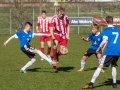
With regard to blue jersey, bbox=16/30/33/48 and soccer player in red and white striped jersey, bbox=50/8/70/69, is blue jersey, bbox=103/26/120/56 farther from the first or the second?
soccer player in red and white striped jersey, bbox=50/8/70/69

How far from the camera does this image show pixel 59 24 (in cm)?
1441

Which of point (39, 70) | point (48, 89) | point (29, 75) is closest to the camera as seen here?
point (48, 89)

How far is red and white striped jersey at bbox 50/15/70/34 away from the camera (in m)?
14.4

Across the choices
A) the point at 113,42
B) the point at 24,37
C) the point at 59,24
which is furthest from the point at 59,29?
the point at 113,42

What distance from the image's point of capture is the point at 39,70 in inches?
558

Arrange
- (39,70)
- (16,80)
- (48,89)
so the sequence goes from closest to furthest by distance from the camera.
→ (48,89) < (16,80) < (39,70)

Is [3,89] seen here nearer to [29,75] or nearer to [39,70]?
[29,75]

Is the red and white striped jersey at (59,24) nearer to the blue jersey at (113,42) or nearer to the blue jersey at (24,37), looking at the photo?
the blue jersey at (24,37)

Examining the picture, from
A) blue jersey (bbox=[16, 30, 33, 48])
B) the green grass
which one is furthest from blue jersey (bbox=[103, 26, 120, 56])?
blue jersey (bbox=[16, 30, 33, 48])

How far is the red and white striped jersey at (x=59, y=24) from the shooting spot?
565 inches

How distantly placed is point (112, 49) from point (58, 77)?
2495 millimetres

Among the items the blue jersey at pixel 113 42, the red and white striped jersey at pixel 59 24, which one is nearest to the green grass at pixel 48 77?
the blue jersey at pixel 113 42

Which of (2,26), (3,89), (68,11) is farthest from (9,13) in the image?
(3,89)

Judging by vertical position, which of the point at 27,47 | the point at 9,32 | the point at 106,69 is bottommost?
the point at 9,32
